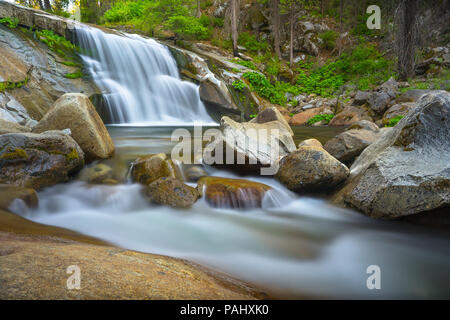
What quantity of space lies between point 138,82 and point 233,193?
352 inches

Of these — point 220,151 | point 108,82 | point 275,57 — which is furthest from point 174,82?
point 275,57

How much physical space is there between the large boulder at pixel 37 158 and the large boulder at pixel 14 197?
33cm

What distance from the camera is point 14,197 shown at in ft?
9.23

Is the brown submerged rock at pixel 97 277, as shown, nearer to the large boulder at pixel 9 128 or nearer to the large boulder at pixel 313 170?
the large boulder at pixel 313 170

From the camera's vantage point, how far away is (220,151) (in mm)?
4367

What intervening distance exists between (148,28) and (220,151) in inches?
697

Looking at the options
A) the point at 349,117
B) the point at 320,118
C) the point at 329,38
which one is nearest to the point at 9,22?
the point at 320,118

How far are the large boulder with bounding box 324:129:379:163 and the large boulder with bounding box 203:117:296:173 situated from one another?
3.37 feet

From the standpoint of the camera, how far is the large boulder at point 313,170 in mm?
3635

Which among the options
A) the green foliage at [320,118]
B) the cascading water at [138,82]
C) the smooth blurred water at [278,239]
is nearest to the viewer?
the smooth blurred water at [278,239]

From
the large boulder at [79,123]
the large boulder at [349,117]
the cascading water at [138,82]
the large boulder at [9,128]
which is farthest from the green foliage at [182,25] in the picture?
the large boulder at [9,128]

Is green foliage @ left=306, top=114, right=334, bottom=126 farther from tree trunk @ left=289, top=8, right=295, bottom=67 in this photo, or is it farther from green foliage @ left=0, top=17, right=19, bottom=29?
green foliage @ left=0, top=17, right=19, bottom=29

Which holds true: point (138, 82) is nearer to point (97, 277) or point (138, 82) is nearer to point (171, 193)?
point (171, 193)

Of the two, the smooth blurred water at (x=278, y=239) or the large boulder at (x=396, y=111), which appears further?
the large boulder at (x=396, y=111)
